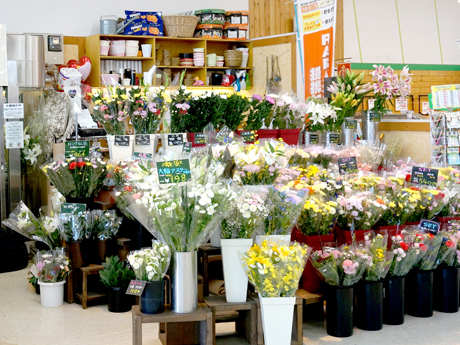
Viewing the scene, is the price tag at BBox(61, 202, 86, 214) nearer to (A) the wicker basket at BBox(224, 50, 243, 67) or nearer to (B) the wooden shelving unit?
(B) the wooden shelving unit

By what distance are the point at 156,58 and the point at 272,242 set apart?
620cm

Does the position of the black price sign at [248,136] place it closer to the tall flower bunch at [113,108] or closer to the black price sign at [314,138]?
the black price sign at [314,138]

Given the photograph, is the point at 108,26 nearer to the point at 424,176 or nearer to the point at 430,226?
the point at 424,176

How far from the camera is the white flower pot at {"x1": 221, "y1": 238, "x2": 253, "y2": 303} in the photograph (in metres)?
2.91

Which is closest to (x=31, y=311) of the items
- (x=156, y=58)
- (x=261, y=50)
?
(x=156, y=58)

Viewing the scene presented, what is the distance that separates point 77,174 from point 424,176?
235 cm

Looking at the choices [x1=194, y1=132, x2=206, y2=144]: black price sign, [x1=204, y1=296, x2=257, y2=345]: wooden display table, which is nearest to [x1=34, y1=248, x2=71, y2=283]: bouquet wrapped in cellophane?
[x1=194, y1=132, x2=206, y2=144]: black price sign

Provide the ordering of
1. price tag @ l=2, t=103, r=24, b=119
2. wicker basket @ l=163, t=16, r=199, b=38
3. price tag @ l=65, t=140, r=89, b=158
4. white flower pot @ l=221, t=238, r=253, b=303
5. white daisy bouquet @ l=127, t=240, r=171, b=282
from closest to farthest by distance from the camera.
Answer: white daisy bouquet @ l=127, t=240, r=171, b=282 < white flower pot @ l=221, t=238, r=253, b=303 < price tag @ l=65, t=140, r=89, b=158 < price tag @ l=2, t=103, r=24, b=119 < wicker basket @ l=163, t=16, r=199, b=38

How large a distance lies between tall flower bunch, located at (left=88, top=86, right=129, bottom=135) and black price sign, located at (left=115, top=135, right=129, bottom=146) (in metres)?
0.07

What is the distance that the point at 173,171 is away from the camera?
2.73 meters

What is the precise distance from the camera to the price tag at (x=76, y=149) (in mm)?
4180

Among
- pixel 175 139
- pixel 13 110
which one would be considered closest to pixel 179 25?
pixel 13 110

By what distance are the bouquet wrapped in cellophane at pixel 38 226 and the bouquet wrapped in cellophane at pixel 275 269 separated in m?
1.81

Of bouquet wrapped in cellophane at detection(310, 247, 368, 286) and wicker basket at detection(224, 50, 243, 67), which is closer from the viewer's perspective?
bouquet wrapped in cellophane at detection(310, 247, 368, 286)
